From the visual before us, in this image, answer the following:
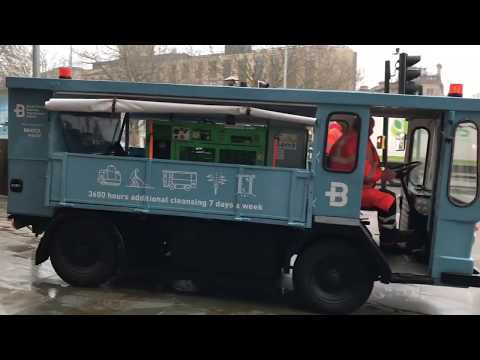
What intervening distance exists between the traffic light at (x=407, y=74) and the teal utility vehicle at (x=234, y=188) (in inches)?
59.5

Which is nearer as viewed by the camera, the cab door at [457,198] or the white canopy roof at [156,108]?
the cab door at [457,198]

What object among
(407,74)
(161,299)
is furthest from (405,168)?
(161,299)

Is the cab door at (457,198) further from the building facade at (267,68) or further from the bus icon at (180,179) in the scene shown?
the building facade at (267,68)

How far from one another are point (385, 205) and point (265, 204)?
5.36 ft

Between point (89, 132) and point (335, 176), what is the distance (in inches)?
139

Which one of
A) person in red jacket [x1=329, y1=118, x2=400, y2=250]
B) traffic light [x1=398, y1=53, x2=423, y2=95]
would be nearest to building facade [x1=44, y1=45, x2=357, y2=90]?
traffic light [x1=398, y1=53, x2=423, y2=95]

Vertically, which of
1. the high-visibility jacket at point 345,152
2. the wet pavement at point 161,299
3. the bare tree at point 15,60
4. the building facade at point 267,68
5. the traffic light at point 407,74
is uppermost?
the building facade at point 267,68

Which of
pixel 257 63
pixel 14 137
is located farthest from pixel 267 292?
pixel 257 63

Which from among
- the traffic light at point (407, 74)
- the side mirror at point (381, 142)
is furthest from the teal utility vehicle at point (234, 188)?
the side mirror at point (381, 142)

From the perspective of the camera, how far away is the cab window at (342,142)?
5.64 m

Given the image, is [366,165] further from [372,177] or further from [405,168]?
[405,168]

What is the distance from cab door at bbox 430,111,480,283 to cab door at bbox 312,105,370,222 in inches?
37.6

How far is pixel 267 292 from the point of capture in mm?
6547

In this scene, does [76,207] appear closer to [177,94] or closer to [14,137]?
[14,137]
